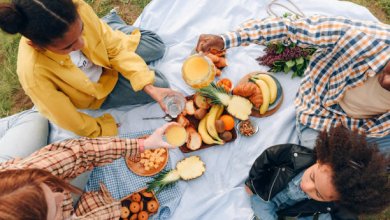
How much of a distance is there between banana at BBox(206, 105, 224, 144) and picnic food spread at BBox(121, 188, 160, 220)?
25.3 inches

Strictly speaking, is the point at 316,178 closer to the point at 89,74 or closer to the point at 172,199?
the point at 172,199

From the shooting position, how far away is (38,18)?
5.61ft

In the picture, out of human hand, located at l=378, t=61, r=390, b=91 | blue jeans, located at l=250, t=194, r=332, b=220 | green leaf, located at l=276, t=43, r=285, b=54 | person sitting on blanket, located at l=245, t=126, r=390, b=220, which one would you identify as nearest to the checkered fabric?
blue jeans, located at l=250, t=194, r=332, b=220

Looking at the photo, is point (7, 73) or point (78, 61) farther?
point (7, 73)

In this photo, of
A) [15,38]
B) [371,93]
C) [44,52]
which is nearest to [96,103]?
[44,52]

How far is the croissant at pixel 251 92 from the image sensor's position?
2.68 m

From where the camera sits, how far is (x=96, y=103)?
2783 millimetres

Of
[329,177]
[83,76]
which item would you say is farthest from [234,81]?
[329,177]

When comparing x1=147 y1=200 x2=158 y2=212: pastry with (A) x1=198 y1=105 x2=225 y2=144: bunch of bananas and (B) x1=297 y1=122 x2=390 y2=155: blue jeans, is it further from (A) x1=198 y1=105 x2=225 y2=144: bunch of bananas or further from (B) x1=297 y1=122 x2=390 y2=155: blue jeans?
(B) x1=297 y1=122 x2=390 y2=155: blue jeans

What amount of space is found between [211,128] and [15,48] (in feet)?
7.30

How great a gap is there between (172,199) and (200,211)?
232 millimetres

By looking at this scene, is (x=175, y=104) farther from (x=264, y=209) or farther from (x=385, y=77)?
(x=385, y=77)

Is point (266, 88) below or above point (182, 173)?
above

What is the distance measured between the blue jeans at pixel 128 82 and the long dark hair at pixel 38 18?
105 centimetres
